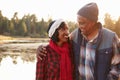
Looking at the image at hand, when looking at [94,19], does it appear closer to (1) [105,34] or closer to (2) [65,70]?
(1) [105,34]

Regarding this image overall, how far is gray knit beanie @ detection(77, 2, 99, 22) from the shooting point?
3.02 m

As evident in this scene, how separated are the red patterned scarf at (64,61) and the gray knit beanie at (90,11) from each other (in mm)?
402

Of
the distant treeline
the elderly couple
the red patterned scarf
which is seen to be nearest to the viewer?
the elderly couple

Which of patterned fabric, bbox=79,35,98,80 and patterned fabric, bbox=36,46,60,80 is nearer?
patterned fabric, bbox=79,35,98,80

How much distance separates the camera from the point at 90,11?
9.93ft

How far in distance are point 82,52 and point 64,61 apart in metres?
0.23

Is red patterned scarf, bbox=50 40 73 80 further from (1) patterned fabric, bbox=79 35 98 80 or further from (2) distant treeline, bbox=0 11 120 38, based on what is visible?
(2) distant treeline, bbox=0 11 120 38

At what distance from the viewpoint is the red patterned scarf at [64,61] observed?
3.26 metres

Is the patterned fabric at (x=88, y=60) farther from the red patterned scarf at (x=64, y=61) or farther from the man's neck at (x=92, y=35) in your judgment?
the red patterned scarf at (x=64, y=61)

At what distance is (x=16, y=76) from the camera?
13.5 meters

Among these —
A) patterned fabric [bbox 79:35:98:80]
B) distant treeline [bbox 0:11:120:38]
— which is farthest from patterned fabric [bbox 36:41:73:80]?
distant treeline [bbox 0:11:120:38]

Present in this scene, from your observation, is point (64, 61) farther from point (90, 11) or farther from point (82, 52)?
point (90, 11)

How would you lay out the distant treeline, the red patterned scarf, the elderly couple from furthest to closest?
the distant treeline < the red patterned scarf < the elderly couple

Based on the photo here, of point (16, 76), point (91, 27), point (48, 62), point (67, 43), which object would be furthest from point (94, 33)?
point (16, 76)
